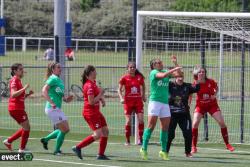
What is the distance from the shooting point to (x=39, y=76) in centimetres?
3083

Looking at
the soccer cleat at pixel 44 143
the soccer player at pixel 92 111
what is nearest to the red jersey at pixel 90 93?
the soccer player at pixel 92 111

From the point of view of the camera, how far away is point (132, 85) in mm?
21094

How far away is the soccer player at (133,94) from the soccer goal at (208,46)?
31 centimetres

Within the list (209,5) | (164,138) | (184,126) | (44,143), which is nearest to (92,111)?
(164,138)

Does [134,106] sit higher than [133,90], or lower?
lower

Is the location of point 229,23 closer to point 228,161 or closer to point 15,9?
point 228,161

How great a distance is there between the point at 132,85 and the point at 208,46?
2.87 m

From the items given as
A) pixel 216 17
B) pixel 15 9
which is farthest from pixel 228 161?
pixel 15 9

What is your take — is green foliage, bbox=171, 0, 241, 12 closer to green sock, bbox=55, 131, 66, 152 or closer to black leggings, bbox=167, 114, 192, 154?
black leggings, bbox=167, 114, 192, 154

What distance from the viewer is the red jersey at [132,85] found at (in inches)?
829

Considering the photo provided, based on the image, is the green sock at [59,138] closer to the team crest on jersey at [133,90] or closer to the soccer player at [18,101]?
the soccer player at [18,101]

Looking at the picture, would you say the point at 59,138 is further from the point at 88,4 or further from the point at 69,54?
the point at 88,4

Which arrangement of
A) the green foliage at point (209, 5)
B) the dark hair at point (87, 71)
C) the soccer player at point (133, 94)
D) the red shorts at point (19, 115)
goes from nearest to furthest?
the dark hair at point (87, 71)
the red shorts at point (19, 115)
the soccer player at point (133, 94)
the green foliage at point (209, 5)

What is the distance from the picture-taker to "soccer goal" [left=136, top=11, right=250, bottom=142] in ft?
68.1
